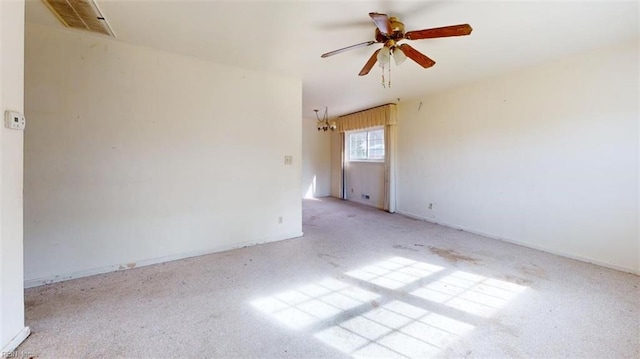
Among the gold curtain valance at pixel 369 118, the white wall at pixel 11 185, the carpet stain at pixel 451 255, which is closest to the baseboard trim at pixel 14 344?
the white wall at pixel 11 185

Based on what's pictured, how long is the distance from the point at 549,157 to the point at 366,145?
394 cm

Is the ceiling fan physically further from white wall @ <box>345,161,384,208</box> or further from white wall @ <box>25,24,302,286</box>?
white wall @ <box>345,161,384,208</box>

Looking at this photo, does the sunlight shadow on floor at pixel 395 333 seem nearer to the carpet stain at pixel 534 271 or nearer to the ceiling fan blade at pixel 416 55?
the carpet stain at pixel 534 271

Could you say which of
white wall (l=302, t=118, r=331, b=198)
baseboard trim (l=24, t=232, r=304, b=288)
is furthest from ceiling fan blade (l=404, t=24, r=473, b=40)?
white wall (l=302, t=118, r=331, b=198)

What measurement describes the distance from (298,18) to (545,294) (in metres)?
3.20

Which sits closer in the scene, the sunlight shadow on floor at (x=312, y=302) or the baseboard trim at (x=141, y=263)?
the sunlight shadow on floor at (x=312, y=302)

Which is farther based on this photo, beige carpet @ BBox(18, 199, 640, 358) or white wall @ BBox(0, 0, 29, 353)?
beige carpet @ BBox(18, 199, 640, 358)

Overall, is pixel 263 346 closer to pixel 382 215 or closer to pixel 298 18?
pixel 298 18

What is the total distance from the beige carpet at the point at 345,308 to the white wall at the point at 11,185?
0.60ft

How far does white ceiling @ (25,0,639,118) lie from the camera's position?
2086 mm

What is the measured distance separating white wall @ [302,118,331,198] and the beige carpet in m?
4.46

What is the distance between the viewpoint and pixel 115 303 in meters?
2.11

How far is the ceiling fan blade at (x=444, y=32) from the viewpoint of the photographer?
186 centimetres

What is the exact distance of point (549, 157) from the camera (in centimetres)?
329
